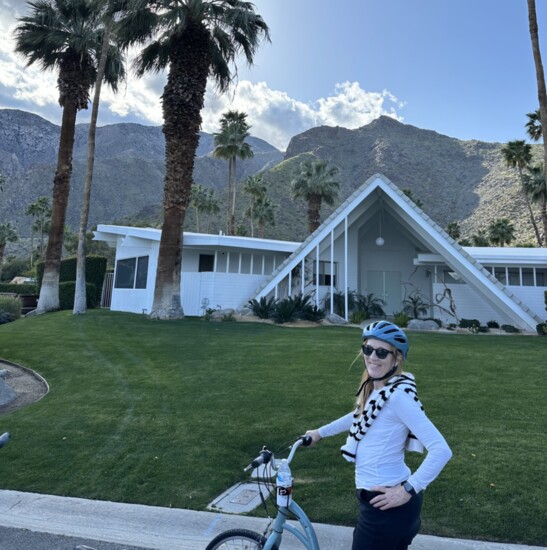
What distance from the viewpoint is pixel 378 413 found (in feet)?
6.96

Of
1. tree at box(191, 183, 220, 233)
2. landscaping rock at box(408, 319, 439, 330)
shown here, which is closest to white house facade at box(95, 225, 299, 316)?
landscaping rock at box(408, 319, 439, 330)

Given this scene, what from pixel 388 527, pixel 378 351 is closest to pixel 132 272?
pixel 378 351

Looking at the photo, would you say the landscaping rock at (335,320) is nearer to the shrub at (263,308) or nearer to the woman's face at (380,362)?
the shrub at (263,308)

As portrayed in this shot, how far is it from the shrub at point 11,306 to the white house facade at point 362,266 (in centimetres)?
502

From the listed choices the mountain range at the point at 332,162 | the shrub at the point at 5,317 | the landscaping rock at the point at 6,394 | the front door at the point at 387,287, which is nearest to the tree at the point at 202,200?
the mountain range at the point at 332,162

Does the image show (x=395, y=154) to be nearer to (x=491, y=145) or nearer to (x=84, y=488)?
(x=491, y=145)

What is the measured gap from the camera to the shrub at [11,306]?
2242cm

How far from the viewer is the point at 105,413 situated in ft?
22.2

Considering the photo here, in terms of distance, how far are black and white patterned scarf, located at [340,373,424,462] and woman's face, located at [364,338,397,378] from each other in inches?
2.4

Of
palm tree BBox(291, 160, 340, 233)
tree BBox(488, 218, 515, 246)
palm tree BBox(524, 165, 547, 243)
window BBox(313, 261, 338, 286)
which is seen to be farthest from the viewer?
tree BBox(488, 218, 515, 246)

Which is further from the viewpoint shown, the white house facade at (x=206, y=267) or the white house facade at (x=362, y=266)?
the white house facade at (x=206, y=267)

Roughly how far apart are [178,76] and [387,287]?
1500 centimetres

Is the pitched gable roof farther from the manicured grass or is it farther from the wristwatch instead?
the wristwatch

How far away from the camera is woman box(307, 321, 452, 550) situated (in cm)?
192
